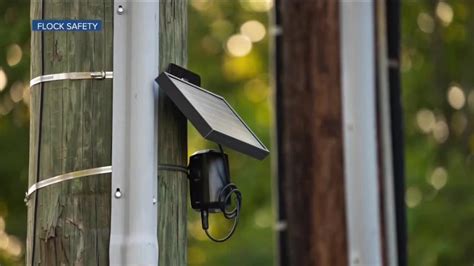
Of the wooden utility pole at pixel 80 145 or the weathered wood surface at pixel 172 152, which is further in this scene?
the weathered wood surface at pixel 172 152

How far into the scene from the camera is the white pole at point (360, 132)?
8859 millimetres

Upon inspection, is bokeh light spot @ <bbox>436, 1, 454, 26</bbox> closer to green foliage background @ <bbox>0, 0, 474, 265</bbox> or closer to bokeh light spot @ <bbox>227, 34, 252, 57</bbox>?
green foliage background @ <bbox>0, 0, 474, 265</bbox>

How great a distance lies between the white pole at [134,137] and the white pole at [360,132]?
4.78 m

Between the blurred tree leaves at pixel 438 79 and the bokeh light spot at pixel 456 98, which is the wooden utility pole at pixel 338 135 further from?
the bokeh light spot at pixel 456 98

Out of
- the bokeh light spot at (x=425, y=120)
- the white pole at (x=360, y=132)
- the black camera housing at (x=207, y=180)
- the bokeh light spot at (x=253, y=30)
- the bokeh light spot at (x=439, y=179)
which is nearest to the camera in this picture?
the black camera housing at (x=207, y=180)

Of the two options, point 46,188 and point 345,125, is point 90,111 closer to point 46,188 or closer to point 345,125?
point 46,188

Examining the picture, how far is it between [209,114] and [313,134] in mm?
5203

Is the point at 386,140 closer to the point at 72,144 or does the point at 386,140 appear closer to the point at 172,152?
the point at 172,152

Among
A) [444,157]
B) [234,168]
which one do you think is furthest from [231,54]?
[444,157]

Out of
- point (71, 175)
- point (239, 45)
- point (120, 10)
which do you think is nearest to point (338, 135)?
point (120, 10)

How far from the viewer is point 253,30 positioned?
16.5 metres

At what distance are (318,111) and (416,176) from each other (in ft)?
15.8

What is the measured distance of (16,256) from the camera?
13391mm

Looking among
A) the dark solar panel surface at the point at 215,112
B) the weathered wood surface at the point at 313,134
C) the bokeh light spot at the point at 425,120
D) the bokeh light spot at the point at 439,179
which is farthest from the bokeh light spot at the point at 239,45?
the dark solar panel surface at the point at 215,112
